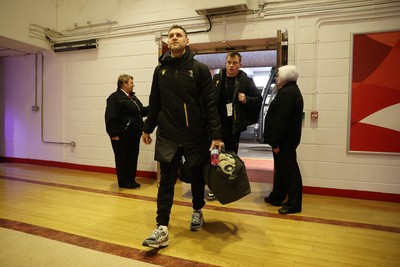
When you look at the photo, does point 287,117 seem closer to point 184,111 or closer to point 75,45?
point 184,111

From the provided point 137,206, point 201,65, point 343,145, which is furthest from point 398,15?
point 137,206

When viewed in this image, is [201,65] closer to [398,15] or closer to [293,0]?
[293,0]

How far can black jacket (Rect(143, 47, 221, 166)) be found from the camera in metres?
2.12

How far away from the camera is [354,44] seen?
348cm

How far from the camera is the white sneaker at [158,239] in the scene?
199cm

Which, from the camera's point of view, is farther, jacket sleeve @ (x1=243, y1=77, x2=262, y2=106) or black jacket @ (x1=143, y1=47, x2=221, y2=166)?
jacket sleeve @ (x1=243, y1=77, x2=262, y2=106)

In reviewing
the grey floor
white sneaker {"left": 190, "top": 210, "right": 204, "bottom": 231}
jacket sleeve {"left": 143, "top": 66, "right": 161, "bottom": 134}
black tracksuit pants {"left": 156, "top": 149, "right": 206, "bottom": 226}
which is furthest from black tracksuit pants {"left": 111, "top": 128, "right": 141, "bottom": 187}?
the grey floor

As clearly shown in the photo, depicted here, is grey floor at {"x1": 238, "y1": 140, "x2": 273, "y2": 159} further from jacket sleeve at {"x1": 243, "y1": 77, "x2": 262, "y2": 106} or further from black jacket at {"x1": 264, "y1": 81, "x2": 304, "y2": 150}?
black jacket at {"x1": 264, "y1": 81, "x2": 304, "y2": 150}

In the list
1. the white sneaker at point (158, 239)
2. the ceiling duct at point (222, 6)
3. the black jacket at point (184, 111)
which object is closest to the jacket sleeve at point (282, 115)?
the black jacket at point (184, 111)

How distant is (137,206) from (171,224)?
0.68 metres

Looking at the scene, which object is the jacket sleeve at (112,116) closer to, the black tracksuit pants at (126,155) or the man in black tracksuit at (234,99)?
the black tracksuit pants at (126,155)

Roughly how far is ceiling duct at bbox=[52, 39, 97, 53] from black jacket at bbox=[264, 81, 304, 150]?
3.58 meters

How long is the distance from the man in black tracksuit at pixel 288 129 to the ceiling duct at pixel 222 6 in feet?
4.76

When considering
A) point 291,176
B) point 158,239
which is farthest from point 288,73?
point 158,239
